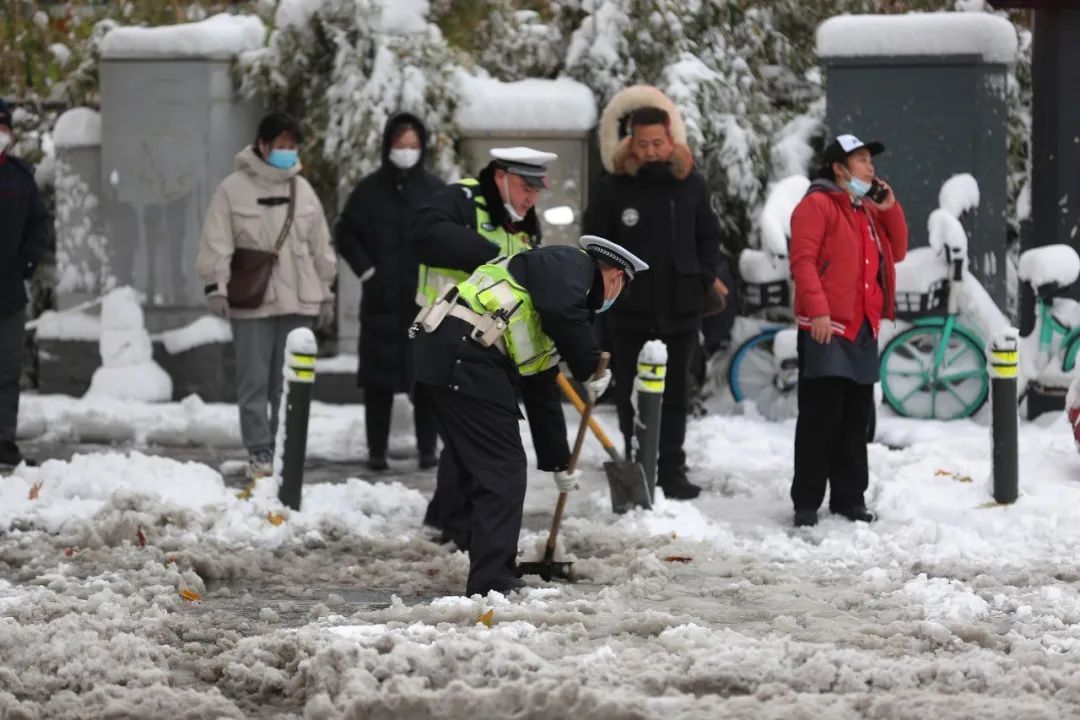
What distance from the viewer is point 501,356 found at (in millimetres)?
7586

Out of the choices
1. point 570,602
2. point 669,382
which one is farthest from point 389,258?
point 570,602

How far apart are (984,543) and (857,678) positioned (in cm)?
260

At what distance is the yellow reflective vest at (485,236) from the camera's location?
8.84 meters

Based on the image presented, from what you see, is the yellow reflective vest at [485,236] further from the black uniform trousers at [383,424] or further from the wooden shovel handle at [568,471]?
the black uniform trousers at [383,424]

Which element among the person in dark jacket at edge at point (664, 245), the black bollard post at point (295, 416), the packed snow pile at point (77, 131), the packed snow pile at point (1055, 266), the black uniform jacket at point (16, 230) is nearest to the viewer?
the black bollard post at point (295, 416)

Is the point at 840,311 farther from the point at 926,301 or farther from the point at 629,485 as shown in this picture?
the point at 926,301

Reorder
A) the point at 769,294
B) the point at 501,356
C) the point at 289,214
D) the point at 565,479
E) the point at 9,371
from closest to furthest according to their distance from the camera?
the point at 501,356 → the point at 565,479 → the point at 289,214 → the point at 9,371 → the point at 769,294

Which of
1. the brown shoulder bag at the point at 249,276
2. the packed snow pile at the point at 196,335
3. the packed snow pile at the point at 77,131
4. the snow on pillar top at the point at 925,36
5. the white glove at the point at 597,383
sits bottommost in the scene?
the packed snow pile at the point at 196,335

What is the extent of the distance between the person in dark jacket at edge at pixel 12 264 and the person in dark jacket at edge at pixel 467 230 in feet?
10.4

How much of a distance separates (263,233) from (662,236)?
2.14 metres

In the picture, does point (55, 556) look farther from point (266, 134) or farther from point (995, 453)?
point (995, 453)

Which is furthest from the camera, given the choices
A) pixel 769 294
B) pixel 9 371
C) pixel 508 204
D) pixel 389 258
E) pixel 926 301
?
pixel 769 294

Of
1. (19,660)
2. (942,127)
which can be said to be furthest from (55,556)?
(942,127)

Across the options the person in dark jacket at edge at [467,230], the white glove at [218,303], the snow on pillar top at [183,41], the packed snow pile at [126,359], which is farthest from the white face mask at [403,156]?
the packed snow pile at [126,359]
